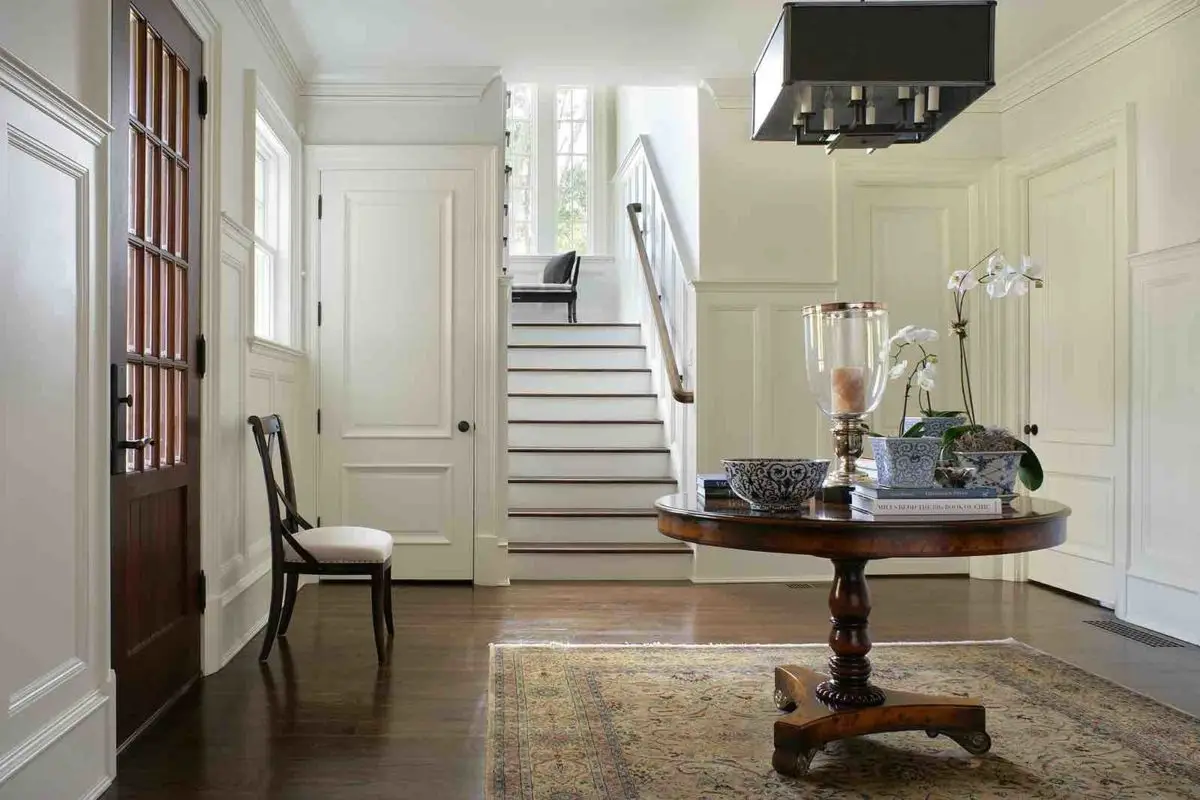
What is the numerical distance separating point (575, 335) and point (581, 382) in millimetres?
836

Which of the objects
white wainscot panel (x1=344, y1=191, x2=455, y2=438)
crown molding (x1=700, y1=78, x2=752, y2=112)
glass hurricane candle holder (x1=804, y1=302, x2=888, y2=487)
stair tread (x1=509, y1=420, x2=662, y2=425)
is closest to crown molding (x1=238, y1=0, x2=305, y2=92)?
white wainscot panel (x1=344, y1=191, x2=455, y2=438)

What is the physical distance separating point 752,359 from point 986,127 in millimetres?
1889

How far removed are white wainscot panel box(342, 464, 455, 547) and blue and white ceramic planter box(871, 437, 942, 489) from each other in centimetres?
317

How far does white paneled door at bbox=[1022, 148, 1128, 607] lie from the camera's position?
455 centimetres

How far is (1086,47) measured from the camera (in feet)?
15.3

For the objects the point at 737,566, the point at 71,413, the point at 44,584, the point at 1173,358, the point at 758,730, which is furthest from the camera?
the point at 737,566

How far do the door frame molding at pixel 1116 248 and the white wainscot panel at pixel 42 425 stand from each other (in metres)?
4.23

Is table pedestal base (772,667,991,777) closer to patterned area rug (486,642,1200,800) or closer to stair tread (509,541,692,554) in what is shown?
patterned area rug (486,642,1200,800)

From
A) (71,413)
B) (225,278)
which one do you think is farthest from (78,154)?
(225,278)

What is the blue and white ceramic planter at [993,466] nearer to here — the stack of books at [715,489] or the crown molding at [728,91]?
the stack of books at [715,489]

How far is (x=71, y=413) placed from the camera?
2.25 metres

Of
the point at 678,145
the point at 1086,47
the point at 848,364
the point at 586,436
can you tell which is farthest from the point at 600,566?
the point at 1086,47

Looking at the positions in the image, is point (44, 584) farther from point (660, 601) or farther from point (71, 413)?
point (660, 601)

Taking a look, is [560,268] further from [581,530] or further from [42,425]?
[42,425]
